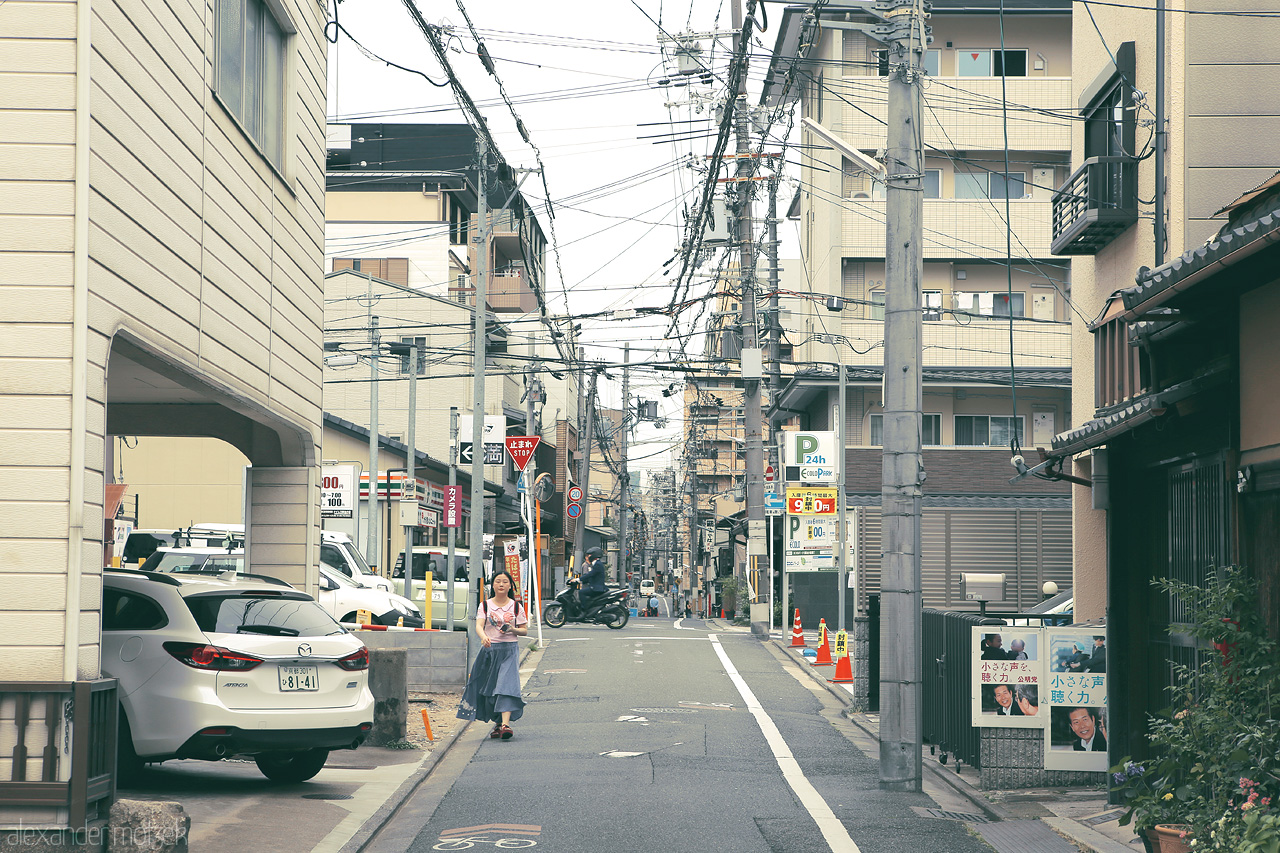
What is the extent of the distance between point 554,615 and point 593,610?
3.32 ft

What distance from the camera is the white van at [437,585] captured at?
28984 mm

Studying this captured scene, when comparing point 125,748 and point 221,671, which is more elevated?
point 221,671

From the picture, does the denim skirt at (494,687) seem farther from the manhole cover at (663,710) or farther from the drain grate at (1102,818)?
the drain grate at (1102,818)

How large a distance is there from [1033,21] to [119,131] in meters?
34.9

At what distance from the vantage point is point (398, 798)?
10.2m

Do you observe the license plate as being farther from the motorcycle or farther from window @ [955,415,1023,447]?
window @ [955,415,1023,447]

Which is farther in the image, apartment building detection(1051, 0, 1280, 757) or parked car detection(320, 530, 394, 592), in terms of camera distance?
parked car detection(320, 530, 394, 592)

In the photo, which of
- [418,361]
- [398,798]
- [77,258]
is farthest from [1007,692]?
[418,361]

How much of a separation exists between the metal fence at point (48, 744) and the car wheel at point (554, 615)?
1033 inches

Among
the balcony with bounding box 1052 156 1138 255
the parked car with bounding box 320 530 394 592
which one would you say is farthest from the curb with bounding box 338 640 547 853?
the parked car with bounding box 320 530 394 592

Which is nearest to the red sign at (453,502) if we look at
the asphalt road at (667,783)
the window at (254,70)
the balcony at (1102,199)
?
the asphalt road at (667,783)

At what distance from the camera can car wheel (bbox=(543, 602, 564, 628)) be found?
108ft

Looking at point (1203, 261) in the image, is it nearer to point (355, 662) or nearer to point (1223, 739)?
point (1223, 739)

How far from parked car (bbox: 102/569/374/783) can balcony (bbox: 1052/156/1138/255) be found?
28.1 ft
